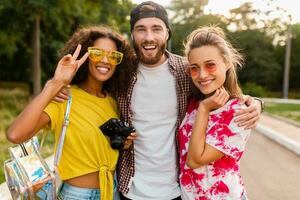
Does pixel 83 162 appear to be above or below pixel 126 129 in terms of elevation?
below

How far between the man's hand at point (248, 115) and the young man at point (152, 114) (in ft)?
0.32

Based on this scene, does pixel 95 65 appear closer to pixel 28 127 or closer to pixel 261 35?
pixel 28 127

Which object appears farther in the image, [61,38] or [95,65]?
[61,38]

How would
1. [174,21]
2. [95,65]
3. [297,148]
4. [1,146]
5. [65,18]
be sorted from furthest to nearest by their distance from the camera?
[174,21] → [65,18] → [297,148] → [1,146] → [95,65]

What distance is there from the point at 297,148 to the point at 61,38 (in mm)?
15938

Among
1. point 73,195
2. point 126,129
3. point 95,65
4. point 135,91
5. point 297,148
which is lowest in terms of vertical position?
point 297,148

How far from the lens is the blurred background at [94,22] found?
1471cm

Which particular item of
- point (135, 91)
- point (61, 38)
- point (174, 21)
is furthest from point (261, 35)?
point (135, 91)

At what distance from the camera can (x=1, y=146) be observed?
304 inches

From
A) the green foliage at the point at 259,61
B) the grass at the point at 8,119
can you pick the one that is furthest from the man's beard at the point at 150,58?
the green foliage at the point at 259,61

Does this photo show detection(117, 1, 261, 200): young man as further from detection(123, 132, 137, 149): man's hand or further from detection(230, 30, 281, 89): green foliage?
detection(230, 30, 281, 89): green foliage

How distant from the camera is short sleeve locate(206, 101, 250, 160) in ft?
7.80

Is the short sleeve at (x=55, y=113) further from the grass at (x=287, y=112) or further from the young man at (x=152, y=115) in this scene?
the grass at (x=287, y=112)

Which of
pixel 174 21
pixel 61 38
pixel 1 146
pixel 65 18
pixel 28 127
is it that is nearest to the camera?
pixel 28 127
